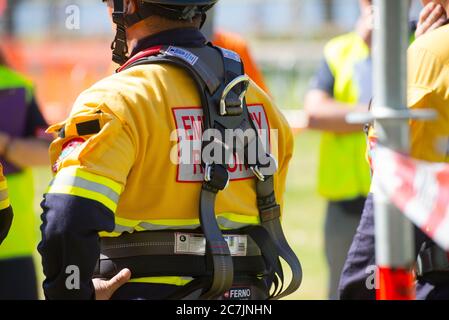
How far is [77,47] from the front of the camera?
74.7 feet

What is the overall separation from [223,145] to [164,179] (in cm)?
21

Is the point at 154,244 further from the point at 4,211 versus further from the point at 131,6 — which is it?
the point at 131,6

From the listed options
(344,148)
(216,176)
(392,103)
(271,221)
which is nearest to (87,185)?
(216,176)

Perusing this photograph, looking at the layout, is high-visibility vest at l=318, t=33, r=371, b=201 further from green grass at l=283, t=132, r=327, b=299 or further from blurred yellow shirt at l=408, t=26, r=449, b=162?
blurred yellow shirt at l=408, t=26, r=449, b=162

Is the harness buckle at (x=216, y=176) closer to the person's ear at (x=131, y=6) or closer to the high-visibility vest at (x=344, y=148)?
the person's ear at (x=131, y=6)

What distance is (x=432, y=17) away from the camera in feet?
11.8

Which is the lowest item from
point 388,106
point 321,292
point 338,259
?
point 321,292

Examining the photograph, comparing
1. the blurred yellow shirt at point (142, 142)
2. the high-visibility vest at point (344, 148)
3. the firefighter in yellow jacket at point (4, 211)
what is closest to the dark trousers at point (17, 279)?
the high-visibility vest at point (344, 148)

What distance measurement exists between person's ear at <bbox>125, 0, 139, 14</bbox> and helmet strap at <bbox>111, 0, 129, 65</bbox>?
0.02 m

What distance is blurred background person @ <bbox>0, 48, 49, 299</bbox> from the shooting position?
5.24 meters

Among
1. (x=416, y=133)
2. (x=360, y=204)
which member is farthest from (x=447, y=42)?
(x=360, y=204)

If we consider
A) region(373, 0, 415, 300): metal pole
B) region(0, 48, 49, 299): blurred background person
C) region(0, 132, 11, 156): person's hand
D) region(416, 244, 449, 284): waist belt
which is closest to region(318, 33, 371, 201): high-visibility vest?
region(0, 48, 49, 299): blurred background person
